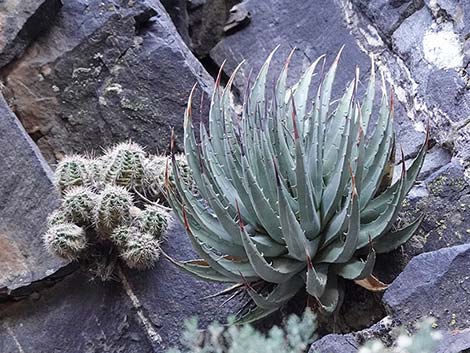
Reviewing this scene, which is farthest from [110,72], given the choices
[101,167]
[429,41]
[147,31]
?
[429,41]

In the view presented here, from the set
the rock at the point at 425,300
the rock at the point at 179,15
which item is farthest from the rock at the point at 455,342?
the rock at the point at 179,15

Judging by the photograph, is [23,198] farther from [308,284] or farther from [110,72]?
[308,284]

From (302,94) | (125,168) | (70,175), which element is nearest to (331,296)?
(302,94)

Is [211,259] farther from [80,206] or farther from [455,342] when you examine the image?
[455,342]

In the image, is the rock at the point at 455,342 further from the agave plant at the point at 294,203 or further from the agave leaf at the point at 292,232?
the agave leaf at the point at 292,232

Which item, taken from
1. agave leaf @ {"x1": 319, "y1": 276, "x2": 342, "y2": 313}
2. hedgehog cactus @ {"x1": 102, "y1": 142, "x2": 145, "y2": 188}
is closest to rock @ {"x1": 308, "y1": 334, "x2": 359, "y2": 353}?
agave leaf @ {"x1": 319, "y1": 276, "x2": 342, "y2": 313}

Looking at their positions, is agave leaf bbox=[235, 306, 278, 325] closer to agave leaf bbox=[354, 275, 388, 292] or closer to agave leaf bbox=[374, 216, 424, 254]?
agave leaf bbox=[354, 275, 388, 292]
